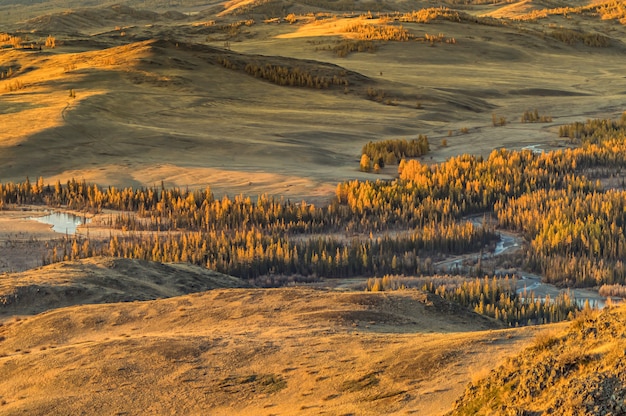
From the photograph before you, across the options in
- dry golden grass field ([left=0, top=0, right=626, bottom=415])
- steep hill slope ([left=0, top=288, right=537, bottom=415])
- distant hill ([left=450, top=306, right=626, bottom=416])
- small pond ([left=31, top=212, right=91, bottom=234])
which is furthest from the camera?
small pond ([left=31, top=212, right=91, bottom=234])

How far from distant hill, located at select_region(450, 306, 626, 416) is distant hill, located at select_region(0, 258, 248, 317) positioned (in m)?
4.95

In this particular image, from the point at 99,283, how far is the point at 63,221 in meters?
4.48

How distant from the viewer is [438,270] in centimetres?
1088

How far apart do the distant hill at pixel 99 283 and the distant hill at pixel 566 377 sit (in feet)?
16.2

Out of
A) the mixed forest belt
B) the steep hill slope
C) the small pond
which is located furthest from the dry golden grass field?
the mixed forest belt

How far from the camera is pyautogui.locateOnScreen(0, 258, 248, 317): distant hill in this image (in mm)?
8664

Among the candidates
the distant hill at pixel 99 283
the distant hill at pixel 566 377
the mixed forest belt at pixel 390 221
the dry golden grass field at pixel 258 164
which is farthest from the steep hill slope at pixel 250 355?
the mixed forest belt at pixel 390 221

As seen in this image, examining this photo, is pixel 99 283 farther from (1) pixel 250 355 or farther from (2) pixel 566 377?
(2) pixel 566 377

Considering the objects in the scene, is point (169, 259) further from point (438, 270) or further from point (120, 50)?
point (120, 50)

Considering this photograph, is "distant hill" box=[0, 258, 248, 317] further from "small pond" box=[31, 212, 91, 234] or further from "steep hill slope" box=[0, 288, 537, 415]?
"small pond" box=[31, 212, 91, 234]

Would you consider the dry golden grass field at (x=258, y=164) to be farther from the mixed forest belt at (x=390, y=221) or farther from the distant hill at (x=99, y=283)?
the mixed forest belt at (x=390, y=221)

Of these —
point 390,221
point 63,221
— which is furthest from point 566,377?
point 63,221

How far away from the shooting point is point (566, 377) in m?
4.18

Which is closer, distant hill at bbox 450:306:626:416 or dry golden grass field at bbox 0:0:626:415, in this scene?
distant hill at bbox 450:306:626:416
